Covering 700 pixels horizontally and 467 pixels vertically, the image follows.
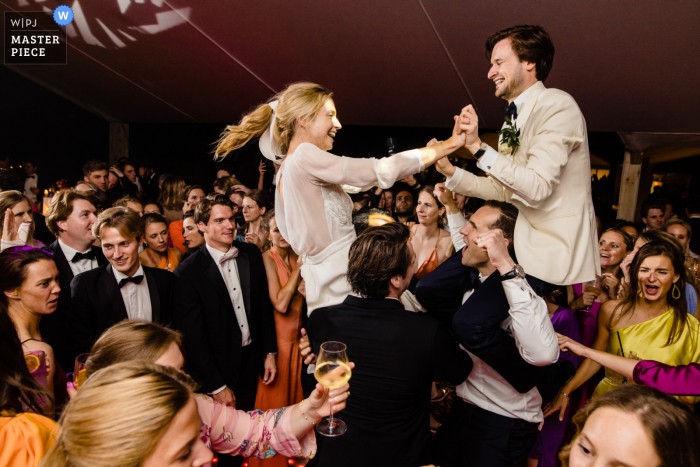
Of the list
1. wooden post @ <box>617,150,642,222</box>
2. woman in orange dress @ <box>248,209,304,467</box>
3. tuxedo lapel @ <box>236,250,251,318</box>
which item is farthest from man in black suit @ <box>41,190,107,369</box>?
wooden post @ <box>617,150,642,222</box>

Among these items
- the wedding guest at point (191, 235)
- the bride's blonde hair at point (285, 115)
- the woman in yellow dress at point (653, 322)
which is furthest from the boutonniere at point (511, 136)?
the wedding guest at point (191, 235)

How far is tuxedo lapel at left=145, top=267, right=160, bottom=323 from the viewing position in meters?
2.41

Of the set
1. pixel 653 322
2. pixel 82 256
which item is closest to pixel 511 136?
pixel 653 322

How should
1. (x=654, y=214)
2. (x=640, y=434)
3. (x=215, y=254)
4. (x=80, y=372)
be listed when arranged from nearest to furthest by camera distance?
1. (x=640, y=434)
2. (x=80, y=372)
3. (x=215, y=254)
4. (x=654, y=214)

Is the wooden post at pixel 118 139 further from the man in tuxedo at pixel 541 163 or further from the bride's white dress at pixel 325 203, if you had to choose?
the man in tuxedo at pixel 541 163

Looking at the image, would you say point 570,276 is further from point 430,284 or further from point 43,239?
point 43,239

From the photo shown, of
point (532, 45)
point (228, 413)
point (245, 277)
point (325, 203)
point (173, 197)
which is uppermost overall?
point (532, 45)

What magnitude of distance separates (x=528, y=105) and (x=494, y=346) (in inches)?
37.6

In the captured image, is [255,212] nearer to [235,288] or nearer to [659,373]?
[235,288]

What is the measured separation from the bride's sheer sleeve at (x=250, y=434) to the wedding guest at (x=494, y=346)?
2.26ft

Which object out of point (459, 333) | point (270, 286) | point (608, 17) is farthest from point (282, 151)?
point (608, 17)

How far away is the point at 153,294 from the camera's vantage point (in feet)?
8.01

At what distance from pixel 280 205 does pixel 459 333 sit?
1.03 metres

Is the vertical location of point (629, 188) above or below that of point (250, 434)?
above
